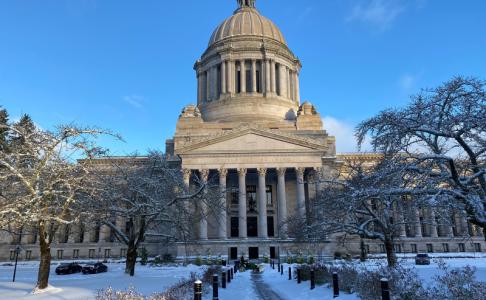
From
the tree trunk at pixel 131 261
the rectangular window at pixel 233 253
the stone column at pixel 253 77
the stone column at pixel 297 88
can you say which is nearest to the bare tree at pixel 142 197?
the tree trunk at pixel 131 261

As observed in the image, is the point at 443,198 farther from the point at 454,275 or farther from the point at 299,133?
the point at 299,133

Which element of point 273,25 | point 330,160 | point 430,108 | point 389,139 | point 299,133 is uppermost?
point 273,25

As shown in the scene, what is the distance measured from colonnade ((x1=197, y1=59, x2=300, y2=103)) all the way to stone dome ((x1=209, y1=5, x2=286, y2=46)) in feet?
18.8

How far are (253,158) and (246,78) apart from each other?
2392 cm

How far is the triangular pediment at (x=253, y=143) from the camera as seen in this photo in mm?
51562

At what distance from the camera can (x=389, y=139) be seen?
12453mm

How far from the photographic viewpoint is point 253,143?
2051 inches

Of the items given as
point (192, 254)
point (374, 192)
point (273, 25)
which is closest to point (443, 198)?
point (374, 192)

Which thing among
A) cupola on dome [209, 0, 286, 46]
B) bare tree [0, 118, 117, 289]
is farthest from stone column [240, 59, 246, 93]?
bare tree [0, 118, 117, 289]

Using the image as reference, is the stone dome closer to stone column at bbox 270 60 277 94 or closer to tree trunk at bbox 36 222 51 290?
stone column at bbox 270 60 277 94

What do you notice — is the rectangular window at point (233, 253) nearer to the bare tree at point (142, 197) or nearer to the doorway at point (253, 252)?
the doorway at point (253, 252)

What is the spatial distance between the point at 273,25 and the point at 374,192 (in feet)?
234

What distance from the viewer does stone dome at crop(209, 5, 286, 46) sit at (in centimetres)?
7412

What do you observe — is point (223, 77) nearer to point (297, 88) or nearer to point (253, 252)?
point (297, 88)
